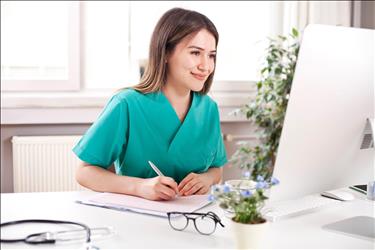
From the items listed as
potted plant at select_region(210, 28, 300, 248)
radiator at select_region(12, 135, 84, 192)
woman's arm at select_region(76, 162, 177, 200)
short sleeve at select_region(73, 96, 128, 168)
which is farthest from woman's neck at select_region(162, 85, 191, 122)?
radiator at select_region(12, 135, 84, 192)

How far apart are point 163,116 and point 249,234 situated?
692 mm

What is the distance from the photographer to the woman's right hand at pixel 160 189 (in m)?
1.23

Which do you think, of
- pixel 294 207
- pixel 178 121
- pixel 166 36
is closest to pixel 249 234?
pixel 294 207

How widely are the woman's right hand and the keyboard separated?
8.6 inches

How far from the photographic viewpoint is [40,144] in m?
2.68

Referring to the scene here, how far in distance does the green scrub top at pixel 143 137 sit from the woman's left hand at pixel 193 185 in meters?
0.11

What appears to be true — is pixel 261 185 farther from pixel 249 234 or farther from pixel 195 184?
pixel 195 184

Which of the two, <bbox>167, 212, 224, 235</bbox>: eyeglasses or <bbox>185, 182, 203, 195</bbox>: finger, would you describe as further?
<bbox>185, 182, 203, 195</bbox>: finger

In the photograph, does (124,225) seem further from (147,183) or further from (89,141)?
(89,141)

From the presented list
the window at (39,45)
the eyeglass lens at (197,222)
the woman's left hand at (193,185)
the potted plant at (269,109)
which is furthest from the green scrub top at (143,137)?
the window at (39,45)

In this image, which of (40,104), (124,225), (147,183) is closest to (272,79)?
(40,104)

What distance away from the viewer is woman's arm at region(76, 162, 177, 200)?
124cm

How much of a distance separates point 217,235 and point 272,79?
1714 millimetres

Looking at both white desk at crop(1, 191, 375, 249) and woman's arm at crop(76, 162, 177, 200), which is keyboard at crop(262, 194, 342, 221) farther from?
woman's arm at crop(76, 162, 177, 200)
